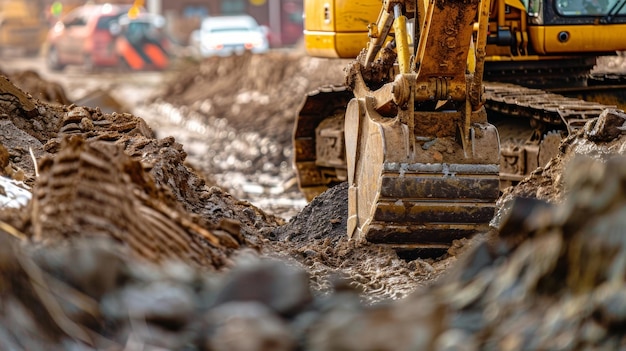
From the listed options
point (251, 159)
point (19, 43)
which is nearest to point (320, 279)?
point (251, 159)

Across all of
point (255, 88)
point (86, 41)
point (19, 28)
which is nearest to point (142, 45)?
point (86, 41)

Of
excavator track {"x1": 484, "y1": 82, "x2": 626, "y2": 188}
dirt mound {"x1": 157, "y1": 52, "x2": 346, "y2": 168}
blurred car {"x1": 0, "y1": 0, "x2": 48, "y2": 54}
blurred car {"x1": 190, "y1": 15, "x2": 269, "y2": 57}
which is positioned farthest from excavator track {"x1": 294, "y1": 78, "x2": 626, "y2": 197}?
blurred car {"x1": 0, "y1": 0, "x2": 48, "y2": 54}

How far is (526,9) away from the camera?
33.1 ft

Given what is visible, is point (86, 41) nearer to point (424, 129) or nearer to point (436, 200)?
point (424, 129)

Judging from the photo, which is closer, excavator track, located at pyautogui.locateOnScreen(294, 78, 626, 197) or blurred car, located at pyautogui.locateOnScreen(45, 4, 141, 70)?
excavator track, located at pyautogui.locateOnScreen(294, 78, 626, 197)

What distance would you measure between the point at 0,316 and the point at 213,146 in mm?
12782

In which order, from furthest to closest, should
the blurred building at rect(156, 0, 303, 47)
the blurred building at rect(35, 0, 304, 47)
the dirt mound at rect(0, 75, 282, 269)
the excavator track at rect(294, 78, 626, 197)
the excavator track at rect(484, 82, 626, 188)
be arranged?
the blurred building at rect(156, 0, 303, 47) < the blurred building at rect(35, 0, 304, 47) < the excavator track at rect(294, 78, 626, 197) < the excavator track at rect(484, 82, 626, 188) < the dirt mound at rect(0, 75, 282, 269)

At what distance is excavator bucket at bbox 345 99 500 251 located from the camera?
294 inches

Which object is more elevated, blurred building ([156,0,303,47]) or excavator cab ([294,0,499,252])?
excavator cab ([294,0,499,252])

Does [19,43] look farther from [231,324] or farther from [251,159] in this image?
[231,324]

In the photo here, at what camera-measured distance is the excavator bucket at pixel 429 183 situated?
7461 mm

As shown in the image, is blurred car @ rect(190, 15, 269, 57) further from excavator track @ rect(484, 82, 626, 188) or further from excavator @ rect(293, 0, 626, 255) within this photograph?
excavator @ rect(293, 0, 626, 255)

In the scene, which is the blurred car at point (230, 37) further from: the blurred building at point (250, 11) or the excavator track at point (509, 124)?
the excavator track at point (509, 124)

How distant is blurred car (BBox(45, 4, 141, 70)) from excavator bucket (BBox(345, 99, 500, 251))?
21.9 m
